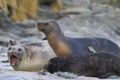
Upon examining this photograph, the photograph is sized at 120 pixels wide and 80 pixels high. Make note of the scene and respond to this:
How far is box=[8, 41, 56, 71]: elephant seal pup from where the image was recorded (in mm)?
8914

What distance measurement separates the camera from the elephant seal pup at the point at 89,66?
8344 mm

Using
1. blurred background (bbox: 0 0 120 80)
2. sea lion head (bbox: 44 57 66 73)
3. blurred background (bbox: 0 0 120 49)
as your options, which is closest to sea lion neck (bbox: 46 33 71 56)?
sea lion head (bbox: 44 57 66 73)

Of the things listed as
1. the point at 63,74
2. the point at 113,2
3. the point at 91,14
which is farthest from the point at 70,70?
the point at 113,2

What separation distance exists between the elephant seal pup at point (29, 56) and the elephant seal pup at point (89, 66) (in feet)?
2.09

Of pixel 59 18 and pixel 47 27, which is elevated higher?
pixel 47 27

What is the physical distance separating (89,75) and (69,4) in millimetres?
23642

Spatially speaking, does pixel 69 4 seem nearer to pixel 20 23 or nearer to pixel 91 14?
pixel 91 14

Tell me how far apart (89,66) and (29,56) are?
4.12 feet

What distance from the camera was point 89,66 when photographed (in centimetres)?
834

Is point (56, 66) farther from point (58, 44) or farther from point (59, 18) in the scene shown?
point (59, 18)

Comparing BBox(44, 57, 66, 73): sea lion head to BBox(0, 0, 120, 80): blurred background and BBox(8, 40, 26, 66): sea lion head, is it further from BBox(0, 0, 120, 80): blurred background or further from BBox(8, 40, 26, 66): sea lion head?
BBox(0, 0, 120, 80): blurred background

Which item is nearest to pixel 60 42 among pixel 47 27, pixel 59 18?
pixel 47 27

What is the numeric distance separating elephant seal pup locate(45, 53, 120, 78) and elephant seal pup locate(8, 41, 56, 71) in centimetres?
64

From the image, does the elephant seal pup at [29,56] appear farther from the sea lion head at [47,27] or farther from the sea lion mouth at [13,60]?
the sea lion head at [47,27]
